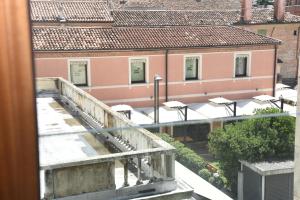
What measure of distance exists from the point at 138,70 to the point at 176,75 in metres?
0.47

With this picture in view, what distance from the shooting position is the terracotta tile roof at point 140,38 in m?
4.81

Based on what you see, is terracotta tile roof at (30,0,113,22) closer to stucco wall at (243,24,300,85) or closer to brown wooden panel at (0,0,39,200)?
stucco wall at (243,24,300,85)

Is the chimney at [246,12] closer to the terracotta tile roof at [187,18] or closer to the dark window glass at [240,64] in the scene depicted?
the terracotta tile roof at [187,18]

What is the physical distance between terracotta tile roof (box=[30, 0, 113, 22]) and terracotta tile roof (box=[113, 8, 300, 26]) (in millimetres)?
228

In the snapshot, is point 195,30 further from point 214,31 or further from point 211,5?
point 211,5

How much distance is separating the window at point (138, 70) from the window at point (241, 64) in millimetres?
1109

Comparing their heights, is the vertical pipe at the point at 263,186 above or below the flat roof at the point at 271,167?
below

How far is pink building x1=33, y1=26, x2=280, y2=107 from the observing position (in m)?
4.85

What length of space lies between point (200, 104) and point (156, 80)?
0.56 meters

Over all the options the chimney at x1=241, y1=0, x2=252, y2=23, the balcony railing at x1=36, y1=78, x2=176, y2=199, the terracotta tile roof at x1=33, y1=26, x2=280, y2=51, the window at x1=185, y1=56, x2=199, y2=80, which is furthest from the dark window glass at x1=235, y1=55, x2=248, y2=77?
the balcony railing at x1=36, y1=78, x2=176, y2=199

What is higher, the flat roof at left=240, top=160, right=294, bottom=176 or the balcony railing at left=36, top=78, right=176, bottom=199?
the balcony railing at left=36, top=78, right=176, bottom=199

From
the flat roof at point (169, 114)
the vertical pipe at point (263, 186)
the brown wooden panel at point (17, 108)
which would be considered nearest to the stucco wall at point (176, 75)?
the flat roof at point (169, 114)

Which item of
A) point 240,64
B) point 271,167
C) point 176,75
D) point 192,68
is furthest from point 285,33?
point 271,167

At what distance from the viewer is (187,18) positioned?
688 centimetres
